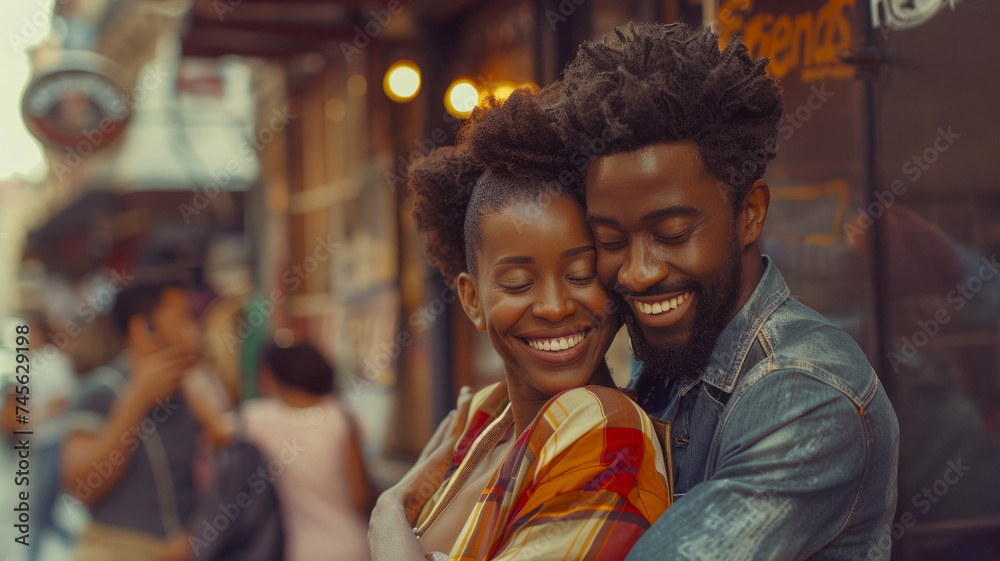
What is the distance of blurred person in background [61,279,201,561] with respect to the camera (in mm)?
4195

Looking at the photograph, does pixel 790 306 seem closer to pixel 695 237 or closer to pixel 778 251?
pixel 695 237

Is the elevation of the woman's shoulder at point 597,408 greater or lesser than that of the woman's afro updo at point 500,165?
lesser

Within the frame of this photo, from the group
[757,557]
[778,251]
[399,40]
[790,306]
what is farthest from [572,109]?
[399,40]

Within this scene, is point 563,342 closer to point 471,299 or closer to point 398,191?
point 471,299

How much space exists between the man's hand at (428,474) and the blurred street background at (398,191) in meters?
0.83

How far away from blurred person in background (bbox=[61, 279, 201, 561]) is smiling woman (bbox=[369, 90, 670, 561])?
8.12 ft

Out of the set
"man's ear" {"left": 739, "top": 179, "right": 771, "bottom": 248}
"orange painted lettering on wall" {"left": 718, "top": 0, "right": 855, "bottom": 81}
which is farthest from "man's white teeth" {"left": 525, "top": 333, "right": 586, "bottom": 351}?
"orange painted lettering on wall" {"left": 718, "top": 0, "right": 855, "bottom": 81}

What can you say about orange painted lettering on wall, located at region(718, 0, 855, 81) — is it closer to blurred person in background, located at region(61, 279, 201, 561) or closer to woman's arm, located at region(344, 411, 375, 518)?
woman's arm, located at region(344, 411, 375, 518)

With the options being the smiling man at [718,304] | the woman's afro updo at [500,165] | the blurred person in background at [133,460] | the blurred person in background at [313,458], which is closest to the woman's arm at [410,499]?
the woman's afro updo at [500,165]

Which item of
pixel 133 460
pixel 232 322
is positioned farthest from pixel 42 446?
pixel 232 322

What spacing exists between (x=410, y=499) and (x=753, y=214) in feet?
3.43

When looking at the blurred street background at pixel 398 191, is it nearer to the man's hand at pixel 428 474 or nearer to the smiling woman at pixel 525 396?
the smiling woman at pixel 525 396

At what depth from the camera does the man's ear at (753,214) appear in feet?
6.09

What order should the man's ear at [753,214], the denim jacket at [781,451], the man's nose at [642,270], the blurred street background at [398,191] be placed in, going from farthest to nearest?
the blurred street background at [398,191] → the man's ear at [753,214] → the man's nose at [642,270] → the denim jacket at [781,451]
